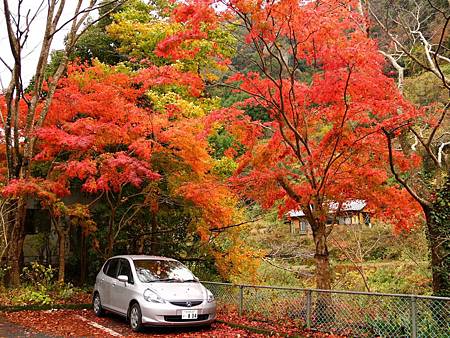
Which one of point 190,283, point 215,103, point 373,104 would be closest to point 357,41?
point 373,104

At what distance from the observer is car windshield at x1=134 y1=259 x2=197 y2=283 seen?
369 inches

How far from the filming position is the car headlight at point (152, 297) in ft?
28.1

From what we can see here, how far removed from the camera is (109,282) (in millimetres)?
10125

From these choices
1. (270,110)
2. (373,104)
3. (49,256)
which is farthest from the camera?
(49,256)

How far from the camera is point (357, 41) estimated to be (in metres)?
8.98

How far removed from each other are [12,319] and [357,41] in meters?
9.57

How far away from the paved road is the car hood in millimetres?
2234

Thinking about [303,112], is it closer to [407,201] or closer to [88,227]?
[407,201]

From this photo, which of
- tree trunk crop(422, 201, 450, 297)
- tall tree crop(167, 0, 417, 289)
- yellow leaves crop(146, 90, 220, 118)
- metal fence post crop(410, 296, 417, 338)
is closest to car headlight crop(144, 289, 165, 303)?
tall tree crop(167, 0, 417, 289)

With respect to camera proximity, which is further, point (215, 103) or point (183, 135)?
point (215, 103)

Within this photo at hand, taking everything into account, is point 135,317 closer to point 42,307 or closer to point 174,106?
point 42,307

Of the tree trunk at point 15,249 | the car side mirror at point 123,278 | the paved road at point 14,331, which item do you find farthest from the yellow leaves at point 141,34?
the paved road at point 14,331

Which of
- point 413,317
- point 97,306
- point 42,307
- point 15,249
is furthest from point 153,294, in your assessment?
point 15,249

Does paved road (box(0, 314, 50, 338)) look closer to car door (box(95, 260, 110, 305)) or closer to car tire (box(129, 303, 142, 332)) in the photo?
car tire (box(129, 303, 142, 332))
